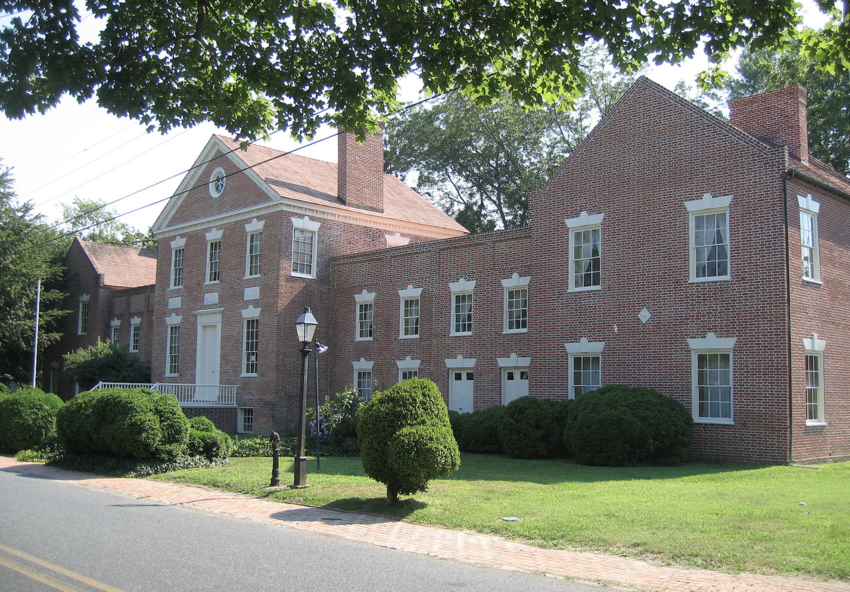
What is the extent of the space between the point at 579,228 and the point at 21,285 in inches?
1208

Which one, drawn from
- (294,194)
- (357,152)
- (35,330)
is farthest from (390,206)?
(35,330)

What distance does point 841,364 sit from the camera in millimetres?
19719

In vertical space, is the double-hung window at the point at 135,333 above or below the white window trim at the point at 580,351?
above

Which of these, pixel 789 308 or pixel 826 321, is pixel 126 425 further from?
pixel 826 321

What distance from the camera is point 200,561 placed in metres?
8.58

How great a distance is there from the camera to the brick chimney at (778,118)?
20.6 meters

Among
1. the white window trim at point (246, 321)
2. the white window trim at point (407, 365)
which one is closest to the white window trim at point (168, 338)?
the white window trim at point (246, 321)

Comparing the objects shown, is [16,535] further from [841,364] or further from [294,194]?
[294,194]

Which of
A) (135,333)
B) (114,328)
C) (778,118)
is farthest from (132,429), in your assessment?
(114,328)

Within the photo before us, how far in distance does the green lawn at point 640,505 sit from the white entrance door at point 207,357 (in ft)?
44.4

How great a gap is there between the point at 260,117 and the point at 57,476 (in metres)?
10.8

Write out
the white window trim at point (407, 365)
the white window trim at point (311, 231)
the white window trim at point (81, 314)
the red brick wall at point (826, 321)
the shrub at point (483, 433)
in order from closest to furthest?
the red brick wall at point (826, 321) → the shrub at point (483, 433) → the white window trim at point (407, 365) → the white window trim at point (311, 231) → the white window trim at point (81, 314)

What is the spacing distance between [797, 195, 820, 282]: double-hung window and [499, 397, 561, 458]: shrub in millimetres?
7084

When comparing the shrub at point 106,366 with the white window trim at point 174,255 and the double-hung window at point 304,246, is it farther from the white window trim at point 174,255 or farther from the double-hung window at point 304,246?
the double-hung window at point 304,246
